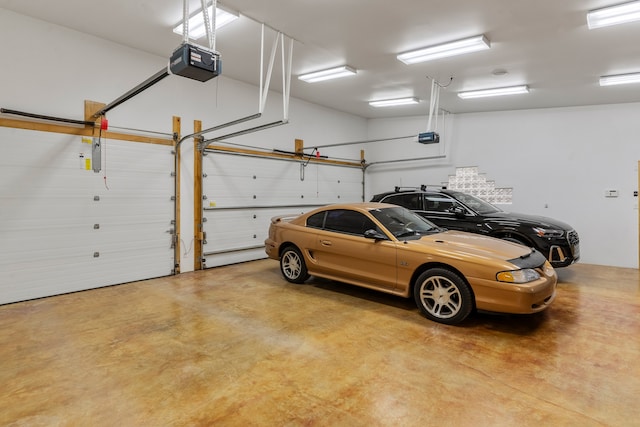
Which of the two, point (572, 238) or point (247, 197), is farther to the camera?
point (247, 197)

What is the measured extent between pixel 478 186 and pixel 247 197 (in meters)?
5.61

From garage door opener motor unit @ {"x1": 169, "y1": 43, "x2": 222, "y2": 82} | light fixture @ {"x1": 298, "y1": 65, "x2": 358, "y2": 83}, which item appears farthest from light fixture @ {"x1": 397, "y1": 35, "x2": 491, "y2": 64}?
garage door opener motor unit @ {"x1": 169, "y1": 43, "x2": 222, "y2": 82}

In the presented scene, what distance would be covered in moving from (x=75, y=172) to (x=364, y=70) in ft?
15.9

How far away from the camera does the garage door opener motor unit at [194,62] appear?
2795mm

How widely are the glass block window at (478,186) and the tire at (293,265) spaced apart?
5248 mm

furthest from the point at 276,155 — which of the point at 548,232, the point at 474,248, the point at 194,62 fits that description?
the point at 548,232

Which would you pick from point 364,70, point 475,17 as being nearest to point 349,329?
point 475,17

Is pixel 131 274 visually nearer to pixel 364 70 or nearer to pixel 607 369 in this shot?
pixel 364 70

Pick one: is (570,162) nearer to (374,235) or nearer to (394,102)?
(394,102)

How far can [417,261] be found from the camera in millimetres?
3867

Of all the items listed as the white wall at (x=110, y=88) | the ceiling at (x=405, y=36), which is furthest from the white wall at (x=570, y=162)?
the white wall at (x=110, y=88)

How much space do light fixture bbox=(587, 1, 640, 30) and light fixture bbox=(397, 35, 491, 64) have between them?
3.64 feet

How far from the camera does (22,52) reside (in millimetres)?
4453

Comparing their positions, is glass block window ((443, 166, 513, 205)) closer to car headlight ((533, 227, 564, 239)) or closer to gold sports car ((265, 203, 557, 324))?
car headlight ((533, 227, 564, 239))
